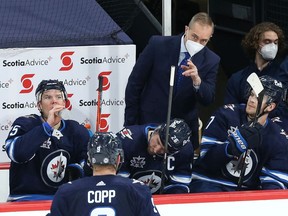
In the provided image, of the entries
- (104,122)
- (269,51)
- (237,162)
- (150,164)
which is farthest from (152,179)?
(104,122)

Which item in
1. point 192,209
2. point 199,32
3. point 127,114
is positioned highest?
point 199,32

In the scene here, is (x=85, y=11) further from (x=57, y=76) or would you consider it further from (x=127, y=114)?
(x=127, y=114)

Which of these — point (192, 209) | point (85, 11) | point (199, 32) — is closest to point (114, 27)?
point (85, 11)

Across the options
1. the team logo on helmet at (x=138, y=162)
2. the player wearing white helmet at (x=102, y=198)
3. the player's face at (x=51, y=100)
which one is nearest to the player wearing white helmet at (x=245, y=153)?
the team logo on helmet at (x=138, y=162)

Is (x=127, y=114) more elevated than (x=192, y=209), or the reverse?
(x=127, y=114)

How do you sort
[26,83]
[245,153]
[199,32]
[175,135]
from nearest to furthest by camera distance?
[175,135] → [245,153] → [199,32] → [26,83]

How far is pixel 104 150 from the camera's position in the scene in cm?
555

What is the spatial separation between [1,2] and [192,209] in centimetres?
277

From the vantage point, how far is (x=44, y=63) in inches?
325

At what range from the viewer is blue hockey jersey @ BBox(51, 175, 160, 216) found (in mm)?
5465

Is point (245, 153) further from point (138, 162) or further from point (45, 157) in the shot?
point (45, 157)

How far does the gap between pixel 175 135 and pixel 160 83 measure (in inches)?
31.0

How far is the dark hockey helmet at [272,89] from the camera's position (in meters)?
6.82

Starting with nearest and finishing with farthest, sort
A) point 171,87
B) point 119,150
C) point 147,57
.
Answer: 1. point 119,150
2. point 171,87
3. point 147,57
